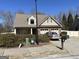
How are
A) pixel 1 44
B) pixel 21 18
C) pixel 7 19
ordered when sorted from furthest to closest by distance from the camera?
pixel 7 19 < pixel 21 18 < pixel 1 44

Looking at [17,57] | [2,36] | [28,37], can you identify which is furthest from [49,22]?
[17,57]

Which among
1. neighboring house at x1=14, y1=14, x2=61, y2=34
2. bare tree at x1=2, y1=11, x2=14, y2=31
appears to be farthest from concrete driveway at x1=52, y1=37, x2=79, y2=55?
bare tree at x1=2, y1=11, x2=14, y2=31

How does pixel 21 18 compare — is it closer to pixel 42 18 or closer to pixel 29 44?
pixel 42 18

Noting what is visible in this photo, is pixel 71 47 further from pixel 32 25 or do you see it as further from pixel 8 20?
pixel 8 20

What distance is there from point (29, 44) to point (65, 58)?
866cm

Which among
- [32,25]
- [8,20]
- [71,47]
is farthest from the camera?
[8,20]

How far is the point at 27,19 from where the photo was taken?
43.2 metres

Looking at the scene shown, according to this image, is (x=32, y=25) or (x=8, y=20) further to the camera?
(x=8, y=20)

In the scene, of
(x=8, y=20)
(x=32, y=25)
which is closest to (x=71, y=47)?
(x=32, y=25)

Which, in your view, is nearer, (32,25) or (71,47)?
(71,47)

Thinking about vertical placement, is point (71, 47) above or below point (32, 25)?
below

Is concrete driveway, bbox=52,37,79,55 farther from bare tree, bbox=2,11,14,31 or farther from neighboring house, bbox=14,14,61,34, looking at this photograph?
bare tree, bbox=2,11,14,31

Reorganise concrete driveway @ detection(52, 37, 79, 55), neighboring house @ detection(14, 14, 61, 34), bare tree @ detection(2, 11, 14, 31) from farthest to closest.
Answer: bare tree @ detection(2, 11, 14, 31) < neighboring house @ detection(14, 14, 61, 34) < concrete driveway @ detection(52, 37, 79, 55)

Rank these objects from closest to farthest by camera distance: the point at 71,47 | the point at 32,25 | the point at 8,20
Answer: the point at 71,47 < the point at 32,25 < the point at 8,20
